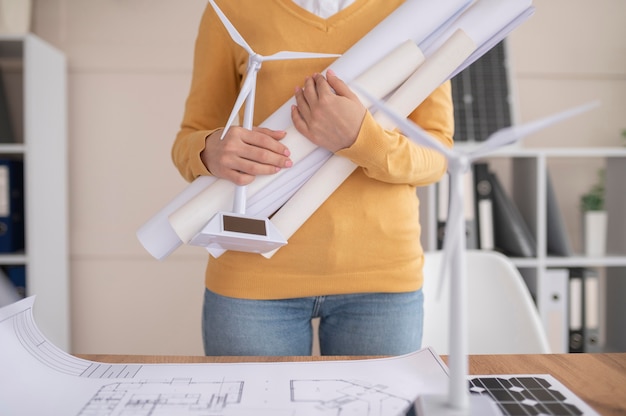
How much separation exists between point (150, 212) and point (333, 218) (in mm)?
1518

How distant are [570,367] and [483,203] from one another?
1.36 metres

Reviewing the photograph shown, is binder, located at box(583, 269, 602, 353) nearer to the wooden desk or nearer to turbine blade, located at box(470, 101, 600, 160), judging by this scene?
the wooden desk

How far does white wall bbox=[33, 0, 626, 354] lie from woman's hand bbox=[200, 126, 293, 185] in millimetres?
1500

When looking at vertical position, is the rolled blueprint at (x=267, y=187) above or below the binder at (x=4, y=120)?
below

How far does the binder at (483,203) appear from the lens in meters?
2.04

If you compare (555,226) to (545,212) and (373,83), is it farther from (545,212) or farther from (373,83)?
(373,83)

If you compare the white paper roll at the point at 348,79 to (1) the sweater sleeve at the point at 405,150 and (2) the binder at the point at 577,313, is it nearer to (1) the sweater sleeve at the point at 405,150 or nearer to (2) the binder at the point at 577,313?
(1) the sweater sleeve at the point at 405,150

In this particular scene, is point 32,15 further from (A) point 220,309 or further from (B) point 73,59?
(A) point 220,309

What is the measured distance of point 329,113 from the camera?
2.63 feet

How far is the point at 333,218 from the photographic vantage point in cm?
94

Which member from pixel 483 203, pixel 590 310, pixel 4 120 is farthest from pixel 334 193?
pixel 4 120

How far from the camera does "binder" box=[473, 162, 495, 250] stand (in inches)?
80.5

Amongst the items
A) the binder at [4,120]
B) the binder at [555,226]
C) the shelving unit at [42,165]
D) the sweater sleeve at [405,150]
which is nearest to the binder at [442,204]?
the binder at [555,226]

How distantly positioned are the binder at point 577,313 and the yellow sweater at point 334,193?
129 cm
